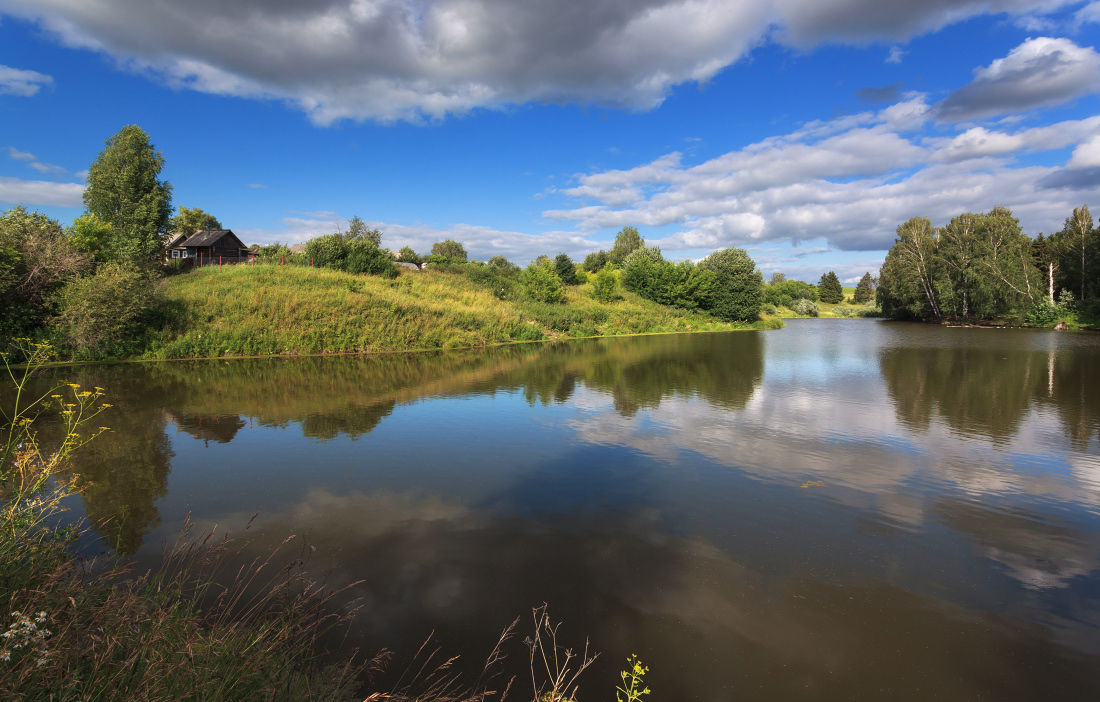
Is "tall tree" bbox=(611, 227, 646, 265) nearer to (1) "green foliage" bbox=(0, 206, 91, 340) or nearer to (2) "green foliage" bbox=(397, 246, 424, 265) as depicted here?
(2) "green foliage" bbox=(397, 246, 424, 265)

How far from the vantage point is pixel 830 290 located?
10325cm

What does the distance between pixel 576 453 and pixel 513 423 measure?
2324mm

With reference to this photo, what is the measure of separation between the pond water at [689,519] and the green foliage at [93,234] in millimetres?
23883

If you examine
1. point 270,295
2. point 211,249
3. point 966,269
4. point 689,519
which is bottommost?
point 689,519

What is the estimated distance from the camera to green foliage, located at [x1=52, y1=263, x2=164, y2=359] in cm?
1747

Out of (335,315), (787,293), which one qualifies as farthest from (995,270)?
(335,315)

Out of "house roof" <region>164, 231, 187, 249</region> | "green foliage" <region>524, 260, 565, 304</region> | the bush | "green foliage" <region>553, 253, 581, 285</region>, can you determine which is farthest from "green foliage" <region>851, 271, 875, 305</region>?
"house roof" <region>164, 231, 187, 249</region>

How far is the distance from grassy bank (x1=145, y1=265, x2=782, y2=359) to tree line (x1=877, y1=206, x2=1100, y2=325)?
33243mm

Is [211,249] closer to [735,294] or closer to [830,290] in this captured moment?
[735,294]

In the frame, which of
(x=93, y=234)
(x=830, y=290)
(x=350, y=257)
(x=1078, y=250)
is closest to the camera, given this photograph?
(x=93, y=234)

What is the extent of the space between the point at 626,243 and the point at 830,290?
5234 cm

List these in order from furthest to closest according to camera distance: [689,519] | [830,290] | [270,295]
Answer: [830,290]
[270,295]
[689,519]

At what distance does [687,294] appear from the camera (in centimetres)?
4841

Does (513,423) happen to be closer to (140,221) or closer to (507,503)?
A: (507,503)
